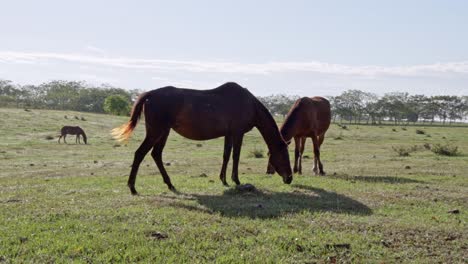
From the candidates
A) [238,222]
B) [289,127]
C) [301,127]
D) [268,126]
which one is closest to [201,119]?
[268,126]

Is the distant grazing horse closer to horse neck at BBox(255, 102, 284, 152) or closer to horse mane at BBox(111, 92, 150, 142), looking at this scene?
horse neck at BBox(255, 102, 284, 152)

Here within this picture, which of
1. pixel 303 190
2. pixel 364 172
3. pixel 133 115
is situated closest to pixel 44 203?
pixel 133 115

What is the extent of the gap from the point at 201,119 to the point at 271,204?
280 cm

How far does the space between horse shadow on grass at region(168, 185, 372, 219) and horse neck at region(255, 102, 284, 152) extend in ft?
5.38

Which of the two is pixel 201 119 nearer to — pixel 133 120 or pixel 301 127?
pixel 133 120

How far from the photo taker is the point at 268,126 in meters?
11.6

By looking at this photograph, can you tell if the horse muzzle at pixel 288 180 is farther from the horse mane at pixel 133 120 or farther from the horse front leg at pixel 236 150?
the horse mane at pixel 133 120

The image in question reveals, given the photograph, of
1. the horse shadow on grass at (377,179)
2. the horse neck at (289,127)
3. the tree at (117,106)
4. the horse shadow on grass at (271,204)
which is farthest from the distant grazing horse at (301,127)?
the tree at (117,106)

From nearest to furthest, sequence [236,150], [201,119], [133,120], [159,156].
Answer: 1. [133,120]
2. [201,119]
3. [159,156]
4. [236,150]

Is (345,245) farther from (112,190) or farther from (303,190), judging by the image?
(112,190)

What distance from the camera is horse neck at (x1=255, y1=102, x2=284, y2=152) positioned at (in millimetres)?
11562

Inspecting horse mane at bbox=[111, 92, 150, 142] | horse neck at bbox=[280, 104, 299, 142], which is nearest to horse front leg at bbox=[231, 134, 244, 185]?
horse mane at bbox=[111, 92, 150, 142]

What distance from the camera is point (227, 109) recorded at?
35.6ft

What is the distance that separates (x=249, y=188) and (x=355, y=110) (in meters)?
110
